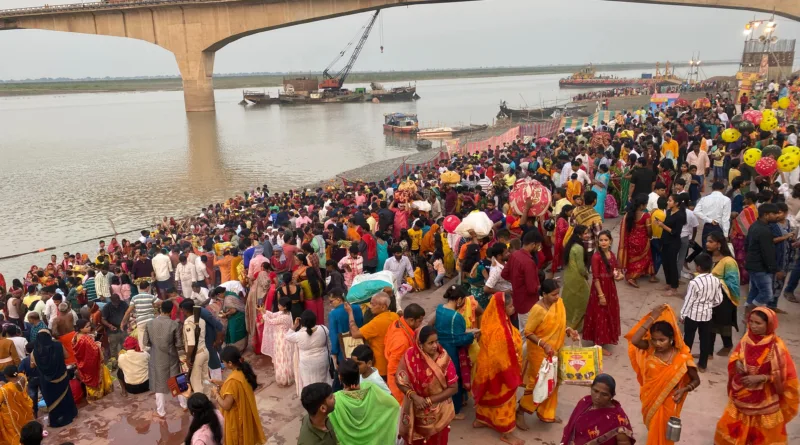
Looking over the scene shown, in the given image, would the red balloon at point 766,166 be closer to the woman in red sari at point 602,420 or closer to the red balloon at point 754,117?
the red balloon at point 754,117

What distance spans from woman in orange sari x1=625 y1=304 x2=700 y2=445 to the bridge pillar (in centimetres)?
5149

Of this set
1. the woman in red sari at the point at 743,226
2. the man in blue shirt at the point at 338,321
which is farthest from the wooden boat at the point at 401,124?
the man in blue shirt at the point at 338,321

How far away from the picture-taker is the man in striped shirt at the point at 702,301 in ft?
13.9

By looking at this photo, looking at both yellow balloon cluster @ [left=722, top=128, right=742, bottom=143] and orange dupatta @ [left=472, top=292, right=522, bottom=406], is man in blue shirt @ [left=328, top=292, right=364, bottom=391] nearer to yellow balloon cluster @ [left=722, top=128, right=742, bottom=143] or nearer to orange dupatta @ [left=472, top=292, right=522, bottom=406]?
orange dupatta @ [left=472, top=292, right=522, bottom=406]

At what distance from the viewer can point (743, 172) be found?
707 centimetres

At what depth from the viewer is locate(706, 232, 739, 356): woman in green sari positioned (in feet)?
14.3

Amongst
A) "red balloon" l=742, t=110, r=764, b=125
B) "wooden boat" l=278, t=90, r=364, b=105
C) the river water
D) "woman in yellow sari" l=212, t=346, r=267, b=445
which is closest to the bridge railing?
the river water

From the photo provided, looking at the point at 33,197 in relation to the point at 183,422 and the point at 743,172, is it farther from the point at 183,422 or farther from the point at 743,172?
the point at 743,172

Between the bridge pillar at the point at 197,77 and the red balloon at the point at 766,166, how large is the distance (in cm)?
4904

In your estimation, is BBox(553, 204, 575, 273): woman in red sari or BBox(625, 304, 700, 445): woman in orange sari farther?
BBox(553, 204, 575, 273): woman in red sari

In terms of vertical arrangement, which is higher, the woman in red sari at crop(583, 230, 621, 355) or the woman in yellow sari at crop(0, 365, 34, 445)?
the woman in red sari at crop(583, 230, 621, 355)

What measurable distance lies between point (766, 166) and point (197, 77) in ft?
171

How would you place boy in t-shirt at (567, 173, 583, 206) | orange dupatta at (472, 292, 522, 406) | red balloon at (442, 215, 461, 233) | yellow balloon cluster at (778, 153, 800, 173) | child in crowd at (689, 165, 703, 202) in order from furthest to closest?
child in crowd at (689, 165, 703, 202) → boy in t-shirt at (567, 173, 583, 206) → yellow balloon cluster at (778, 153, 800, 173) → red balloon at (442, 215, 461, 233) → orange dupatta at (472, 292, 522, 406)

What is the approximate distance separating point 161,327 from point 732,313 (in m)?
4.66
